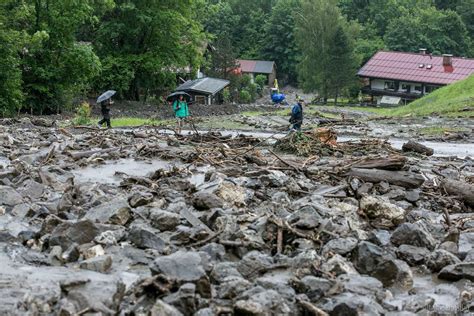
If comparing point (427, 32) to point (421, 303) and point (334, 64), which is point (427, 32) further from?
point (421, 303)

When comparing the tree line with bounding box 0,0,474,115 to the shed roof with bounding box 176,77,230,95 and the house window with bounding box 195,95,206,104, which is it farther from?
the house window with bounding box 195,95,206,104

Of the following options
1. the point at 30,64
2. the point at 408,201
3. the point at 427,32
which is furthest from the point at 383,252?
the point at 427,32

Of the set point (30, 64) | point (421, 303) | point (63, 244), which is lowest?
point (421, 303)

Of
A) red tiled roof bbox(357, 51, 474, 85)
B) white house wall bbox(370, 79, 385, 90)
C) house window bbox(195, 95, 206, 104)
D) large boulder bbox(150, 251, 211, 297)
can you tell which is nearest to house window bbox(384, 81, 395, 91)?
white house wall bbox(370, 79, 385, 90)

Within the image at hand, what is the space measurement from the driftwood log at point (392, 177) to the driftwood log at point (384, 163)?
133 mm

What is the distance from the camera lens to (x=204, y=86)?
50.8 m

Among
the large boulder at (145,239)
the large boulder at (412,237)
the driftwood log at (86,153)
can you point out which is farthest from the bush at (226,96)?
the large boulder at (145,239)

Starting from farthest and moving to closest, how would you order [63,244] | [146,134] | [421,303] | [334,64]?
[334,64] < [146,134] < [63,244] < [421,303]

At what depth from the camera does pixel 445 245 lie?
860 cm

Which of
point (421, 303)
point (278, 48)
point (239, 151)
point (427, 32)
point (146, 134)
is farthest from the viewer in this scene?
point (278, 48)

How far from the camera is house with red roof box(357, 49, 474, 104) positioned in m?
61.6

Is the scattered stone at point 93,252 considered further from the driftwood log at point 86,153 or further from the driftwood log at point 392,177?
the driftwood log at point 86,153

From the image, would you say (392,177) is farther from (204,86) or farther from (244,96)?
(244,96)

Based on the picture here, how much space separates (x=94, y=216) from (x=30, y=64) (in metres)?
29.7
